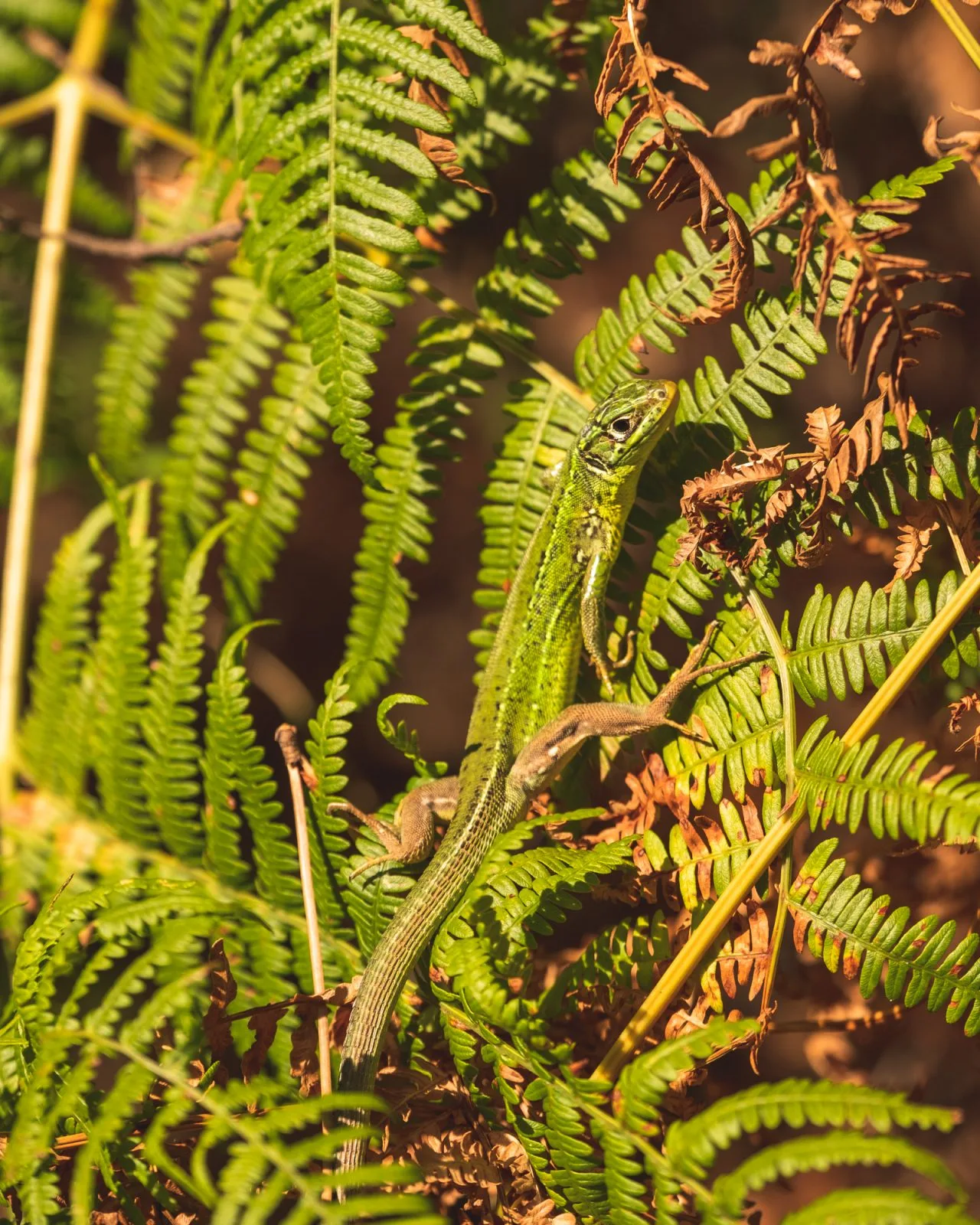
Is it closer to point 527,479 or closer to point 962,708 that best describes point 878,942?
point 962,708

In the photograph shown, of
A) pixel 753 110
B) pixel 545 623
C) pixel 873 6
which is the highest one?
pixel 873 6

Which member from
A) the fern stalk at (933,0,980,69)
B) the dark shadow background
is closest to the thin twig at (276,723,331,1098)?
the dark shadow background

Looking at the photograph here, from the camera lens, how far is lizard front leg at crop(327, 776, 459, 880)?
2.81 metres

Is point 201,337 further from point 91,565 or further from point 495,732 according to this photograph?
point 495,732

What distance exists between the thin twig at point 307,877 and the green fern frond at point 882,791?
1.30 meters

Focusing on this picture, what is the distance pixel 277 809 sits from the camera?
Answer: 2.80 meters

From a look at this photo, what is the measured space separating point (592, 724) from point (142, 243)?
8.66 ft

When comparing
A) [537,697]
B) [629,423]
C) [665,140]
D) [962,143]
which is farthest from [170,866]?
[962,143]

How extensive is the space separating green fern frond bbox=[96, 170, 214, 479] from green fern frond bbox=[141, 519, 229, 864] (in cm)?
97

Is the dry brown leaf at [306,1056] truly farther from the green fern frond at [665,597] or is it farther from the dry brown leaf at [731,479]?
the dry brown leaf at [731,479]

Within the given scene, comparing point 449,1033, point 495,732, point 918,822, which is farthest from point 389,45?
point 449,1033

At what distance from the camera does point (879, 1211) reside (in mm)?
1579

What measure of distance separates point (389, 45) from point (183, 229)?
5.17 ft

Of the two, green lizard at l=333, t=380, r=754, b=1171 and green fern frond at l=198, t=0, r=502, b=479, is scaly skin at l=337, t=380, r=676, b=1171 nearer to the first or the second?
green lizard at l=333, t=380, r=754, b=1171
